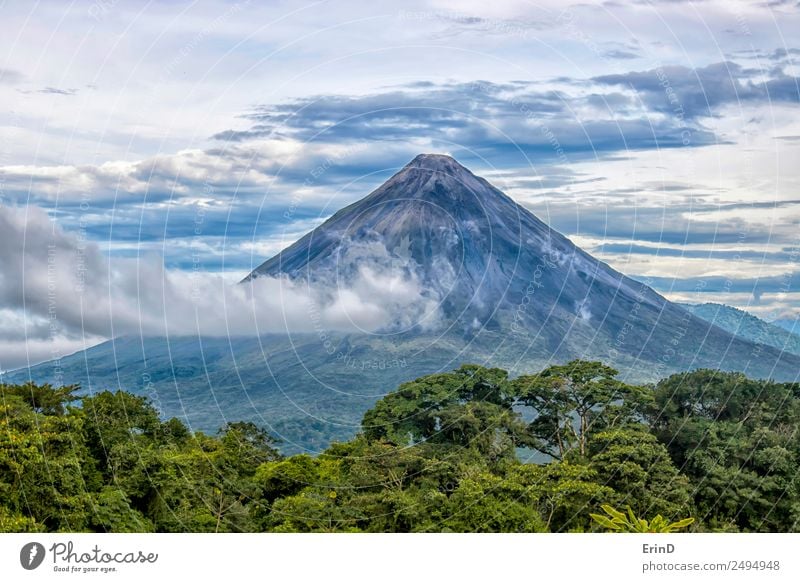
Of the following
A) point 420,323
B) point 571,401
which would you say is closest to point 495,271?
point 420,323

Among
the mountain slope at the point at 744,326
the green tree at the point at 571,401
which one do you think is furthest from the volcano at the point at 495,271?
the green tree at the point at 571,401

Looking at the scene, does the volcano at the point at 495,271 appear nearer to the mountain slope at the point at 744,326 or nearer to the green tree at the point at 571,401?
the mountain slope at the point at 744,326

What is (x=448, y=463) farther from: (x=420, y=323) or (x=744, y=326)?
(x=744, y=326)

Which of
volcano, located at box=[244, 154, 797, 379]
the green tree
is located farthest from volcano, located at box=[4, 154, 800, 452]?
the green tree

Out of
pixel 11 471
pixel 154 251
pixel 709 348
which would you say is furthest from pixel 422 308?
pixel 11 471

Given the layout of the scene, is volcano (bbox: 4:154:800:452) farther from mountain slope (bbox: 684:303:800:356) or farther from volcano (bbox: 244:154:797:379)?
mountain slope (bbox: 684:303:800:356)

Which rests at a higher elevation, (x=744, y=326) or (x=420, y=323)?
(x=420, y=323)
